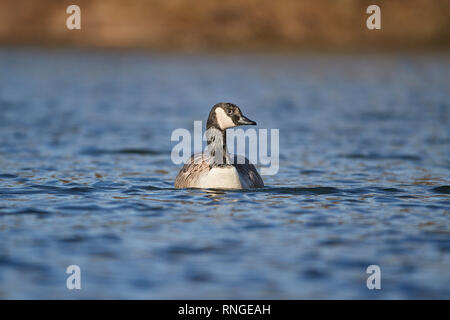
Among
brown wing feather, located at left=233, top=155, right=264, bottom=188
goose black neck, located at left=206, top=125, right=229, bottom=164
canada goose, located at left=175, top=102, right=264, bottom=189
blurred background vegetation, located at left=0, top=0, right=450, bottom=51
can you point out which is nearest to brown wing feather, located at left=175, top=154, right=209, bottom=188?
canada goose, located at left=175, top=102, right=264, bottom=189

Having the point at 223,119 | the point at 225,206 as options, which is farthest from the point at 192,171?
the point at 225,206

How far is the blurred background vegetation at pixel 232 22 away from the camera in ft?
192

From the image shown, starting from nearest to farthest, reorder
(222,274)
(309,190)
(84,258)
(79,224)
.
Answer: (222,274)
(84,258)
(79,224)
(309,190)

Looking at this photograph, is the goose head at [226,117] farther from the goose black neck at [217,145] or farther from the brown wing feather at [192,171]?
the brown wing feather at [192,171]

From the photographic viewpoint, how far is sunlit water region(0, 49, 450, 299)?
949 cm

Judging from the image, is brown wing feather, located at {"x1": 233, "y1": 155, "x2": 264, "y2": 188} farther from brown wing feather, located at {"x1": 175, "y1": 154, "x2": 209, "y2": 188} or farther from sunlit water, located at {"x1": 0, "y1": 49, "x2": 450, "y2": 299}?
brown wing feather, located at {"x1": 175, "y1": 154, "x2": 209, "y2": 188}

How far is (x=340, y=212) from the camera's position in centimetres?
1320

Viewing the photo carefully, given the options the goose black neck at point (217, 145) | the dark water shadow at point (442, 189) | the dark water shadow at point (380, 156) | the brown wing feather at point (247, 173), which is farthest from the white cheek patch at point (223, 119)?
the dark water shadow at point (380, 156)

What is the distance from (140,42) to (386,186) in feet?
152

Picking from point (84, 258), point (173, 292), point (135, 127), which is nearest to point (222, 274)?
point (173, 292)

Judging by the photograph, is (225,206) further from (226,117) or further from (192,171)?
(226,117)

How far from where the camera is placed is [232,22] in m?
59.0

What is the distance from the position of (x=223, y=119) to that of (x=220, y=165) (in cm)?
85
